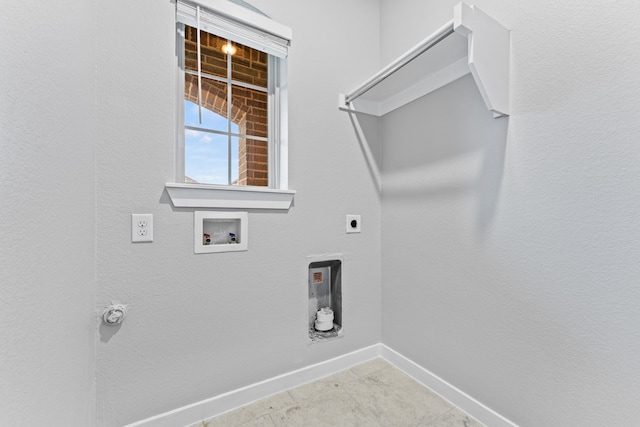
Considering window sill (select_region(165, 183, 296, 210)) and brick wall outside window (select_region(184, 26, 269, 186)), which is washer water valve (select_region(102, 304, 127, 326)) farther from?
brick wall outside window (select_region(184, 26, 269, 186))

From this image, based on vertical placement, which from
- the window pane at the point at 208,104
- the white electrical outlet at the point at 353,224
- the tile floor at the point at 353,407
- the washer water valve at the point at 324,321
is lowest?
the tile floor at the point at 353,407

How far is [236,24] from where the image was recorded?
1343 mm

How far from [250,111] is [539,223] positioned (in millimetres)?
1509

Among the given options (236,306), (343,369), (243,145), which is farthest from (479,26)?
(343,369)

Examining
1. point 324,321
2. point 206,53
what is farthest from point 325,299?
point 206,53

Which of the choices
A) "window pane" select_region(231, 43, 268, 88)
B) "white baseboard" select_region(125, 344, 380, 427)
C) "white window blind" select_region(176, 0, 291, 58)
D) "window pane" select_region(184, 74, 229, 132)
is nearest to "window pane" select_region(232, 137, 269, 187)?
"window pane" select_region(184, 74, 229, 132)

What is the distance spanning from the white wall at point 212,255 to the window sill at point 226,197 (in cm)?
5

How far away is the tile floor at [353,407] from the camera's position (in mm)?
1273

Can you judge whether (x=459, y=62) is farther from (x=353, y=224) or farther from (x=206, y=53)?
(x=206, y=53)

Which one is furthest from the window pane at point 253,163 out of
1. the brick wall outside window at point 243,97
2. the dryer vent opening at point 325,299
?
the dryer vent opening at point 325,299

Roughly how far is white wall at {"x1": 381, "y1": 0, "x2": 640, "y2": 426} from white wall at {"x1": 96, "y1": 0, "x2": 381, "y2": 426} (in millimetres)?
407

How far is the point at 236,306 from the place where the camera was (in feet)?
4.54

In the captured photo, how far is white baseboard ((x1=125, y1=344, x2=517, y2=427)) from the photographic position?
1.24 m

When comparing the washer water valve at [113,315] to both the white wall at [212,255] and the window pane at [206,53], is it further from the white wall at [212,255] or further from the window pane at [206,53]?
the window pane at [206,53]
